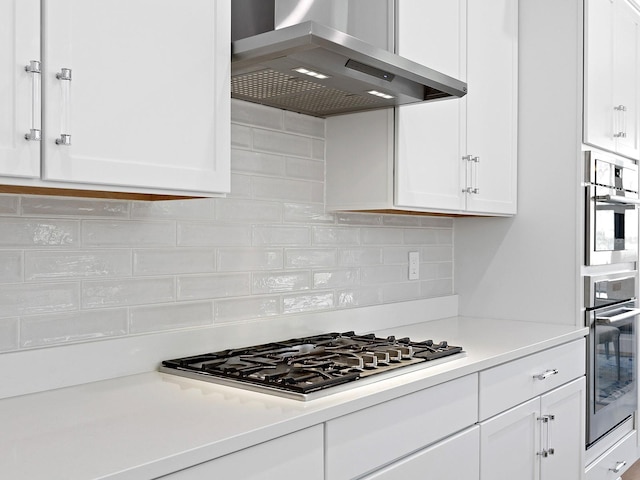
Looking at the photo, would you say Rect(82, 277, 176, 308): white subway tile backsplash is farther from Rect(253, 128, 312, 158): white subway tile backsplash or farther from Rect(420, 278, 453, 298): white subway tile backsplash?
Rect(420, 278, 453, 298): white subway tile backsplash

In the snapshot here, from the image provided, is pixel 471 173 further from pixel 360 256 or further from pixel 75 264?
pixel 75 264

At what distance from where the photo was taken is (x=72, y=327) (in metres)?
1.72

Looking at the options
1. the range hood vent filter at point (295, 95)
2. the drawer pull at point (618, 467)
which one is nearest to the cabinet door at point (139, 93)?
the range hood vent filter at point (295, 95)

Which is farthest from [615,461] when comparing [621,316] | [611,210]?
[611,210]

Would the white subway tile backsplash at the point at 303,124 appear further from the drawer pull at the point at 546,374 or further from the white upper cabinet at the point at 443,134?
the drawer pull at the point at 546,374

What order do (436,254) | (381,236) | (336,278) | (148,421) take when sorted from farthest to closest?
1. (436,254)
2. (381,236)
3. (336,278)
4. (148,421)

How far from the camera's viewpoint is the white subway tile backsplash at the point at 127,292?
5.81 ft

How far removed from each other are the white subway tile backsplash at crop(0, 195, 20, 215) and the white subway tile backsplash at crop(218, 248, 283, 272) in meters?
0.68

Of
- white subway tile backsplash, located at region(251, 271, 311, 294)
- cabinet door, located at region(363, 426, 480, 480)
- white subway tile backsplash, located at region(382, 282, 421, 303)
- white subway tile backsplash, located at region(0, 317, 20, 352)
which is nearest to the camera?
white subway tile backsplash, located at region(0, 317, 20, 352)

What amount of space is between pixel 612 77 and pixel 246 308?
2.20m

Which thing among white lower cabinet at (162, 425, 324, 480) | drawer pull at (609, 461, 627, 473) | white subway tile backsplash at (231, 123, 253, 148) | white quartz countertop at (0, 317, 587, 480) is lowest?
drawer pull at (609, 461, 627, 473)

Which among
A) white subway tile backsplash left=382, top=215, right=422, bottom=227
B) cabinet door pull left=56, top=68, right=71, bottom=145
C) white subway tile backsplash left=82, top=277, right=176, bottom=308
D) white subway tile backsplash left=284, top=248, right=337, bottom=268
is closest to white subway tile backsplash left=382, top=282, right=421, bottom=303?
white subway tile backsplash left=382, top=215, right=422, bottom=227

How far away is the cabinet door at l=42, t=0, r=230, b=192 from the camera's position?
131 centimetres

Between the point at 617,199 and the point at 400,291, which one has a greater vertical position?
the point at 617,199
